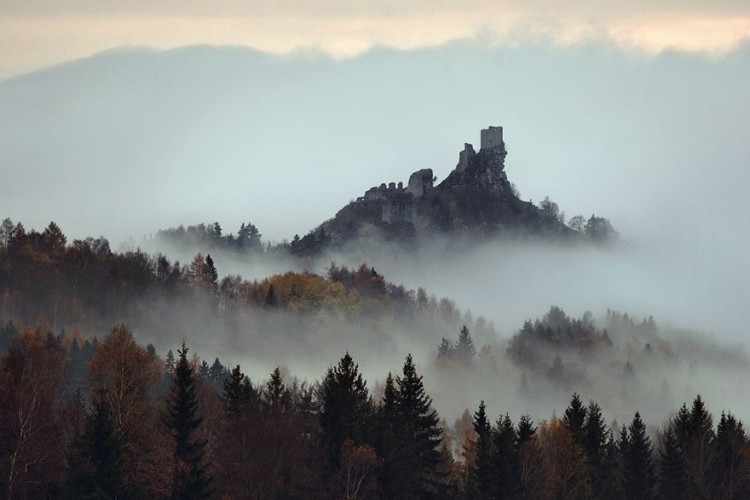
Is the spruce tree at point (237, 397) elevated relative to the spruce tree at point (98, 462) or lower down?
elevated

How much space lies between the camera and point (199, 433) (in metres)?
112

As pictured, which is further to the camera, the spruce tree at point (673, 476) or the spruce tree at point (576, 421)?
the spruce tree at point (673, 476)

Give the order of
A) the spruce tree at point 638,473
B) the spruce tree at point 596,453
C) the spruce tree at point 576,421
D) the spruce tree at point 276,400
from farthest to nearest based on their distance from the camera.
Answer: the spruce tree at point 576,421 < the spruce tree at point 638,473 < the spruce tree at point 596,453 < the spruce tree at point 276,400

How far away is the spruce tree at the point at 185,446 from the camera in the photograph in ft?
328

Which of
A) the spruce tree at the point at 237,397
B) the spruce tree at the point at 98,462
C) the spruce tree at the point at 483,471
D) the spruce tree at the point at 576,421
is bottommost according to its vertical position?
the spruce tree at the point at 98,462

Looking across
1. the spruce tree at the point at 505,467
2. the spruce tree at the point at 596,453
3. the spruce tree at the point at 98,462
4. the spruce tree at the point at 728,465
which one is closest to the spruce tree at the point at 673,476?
the spruce tree at the point at 728,465

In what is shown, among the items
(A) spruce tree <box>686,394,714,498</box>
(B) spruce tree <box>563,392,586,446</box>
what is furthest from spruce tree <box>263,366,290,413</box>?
(A) spruce tree <box>686,394,714,498</box>

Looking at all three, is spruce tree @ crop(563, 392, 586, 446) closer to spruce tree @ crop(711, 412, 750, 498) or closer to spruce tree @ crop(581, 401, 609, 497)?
spruce tree @ crop(581, 401, 609, 497)

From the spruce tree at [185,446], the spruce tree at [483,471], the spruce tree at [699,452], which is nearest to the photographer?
the spruce tree at [185,446]

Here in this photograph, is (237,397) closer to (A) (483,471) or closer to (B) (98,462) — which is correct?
(B) (98,462)

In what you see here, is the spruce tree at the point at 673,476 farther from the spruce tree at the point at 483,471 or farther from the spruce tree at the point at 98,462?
the spruce tree at the point at 98,462

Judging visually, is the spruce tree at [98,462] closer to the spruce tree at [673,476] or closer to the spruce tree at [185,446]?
the spruce tree at [185,446]

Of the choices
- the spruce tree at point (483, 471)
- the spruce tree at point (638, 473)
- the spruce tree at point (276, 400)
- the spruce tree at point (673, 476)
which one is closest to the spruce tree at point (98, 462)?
the spruce tree at point (276, 400)

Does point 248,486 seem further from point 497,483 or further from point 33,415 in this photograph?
point 497,483
